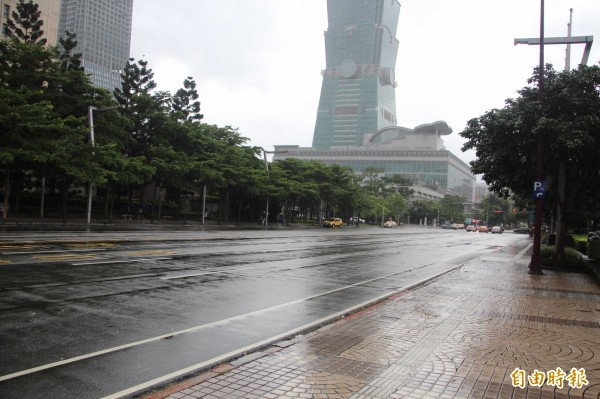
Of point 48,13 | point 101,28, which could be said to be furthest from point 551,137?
point 48,13

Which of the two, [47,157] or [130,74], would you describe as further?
Answer: [130,74]

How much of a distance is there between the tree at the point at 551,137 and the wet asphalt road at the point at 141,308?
656cm

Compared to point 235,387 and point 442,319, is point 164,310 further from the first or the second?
point 442,319

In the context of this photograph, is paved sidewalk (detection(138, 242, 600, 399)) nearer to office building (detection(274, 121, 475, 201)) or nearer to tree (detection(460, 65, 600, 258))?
tree (detection(460, 65, 600, 258))

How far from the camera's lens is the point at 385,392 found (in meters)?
4.74

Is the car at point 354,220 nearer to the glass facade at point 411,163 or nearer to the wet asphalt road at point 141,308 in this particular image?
the glass facade at point 411,163

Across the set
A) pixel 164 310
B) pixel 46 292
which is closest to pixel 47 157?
pixel 46 292

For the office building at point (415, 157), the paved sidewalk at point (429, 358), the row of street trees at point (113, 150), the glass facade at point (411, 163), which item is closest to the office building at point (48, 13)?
the row of street trees at point (113, 150)

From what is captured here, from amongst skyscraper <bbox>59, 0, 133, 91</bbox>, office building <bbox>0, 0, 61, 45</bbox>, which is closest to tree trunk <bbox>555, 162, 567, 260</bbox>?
skyscraper <bbox>59, 0, 133, 91</bbox>

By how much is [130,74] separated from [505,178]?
42.4m

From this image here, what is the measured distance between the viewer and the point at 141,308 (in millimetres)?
8031

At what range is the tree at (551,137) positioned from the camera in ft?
54.6

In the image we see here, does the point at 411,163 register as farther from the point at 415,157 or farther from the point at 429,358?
the point at 429,358

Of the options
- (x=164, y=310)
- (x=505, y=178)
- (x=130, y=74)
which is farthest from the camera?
(x=130, y=74)
